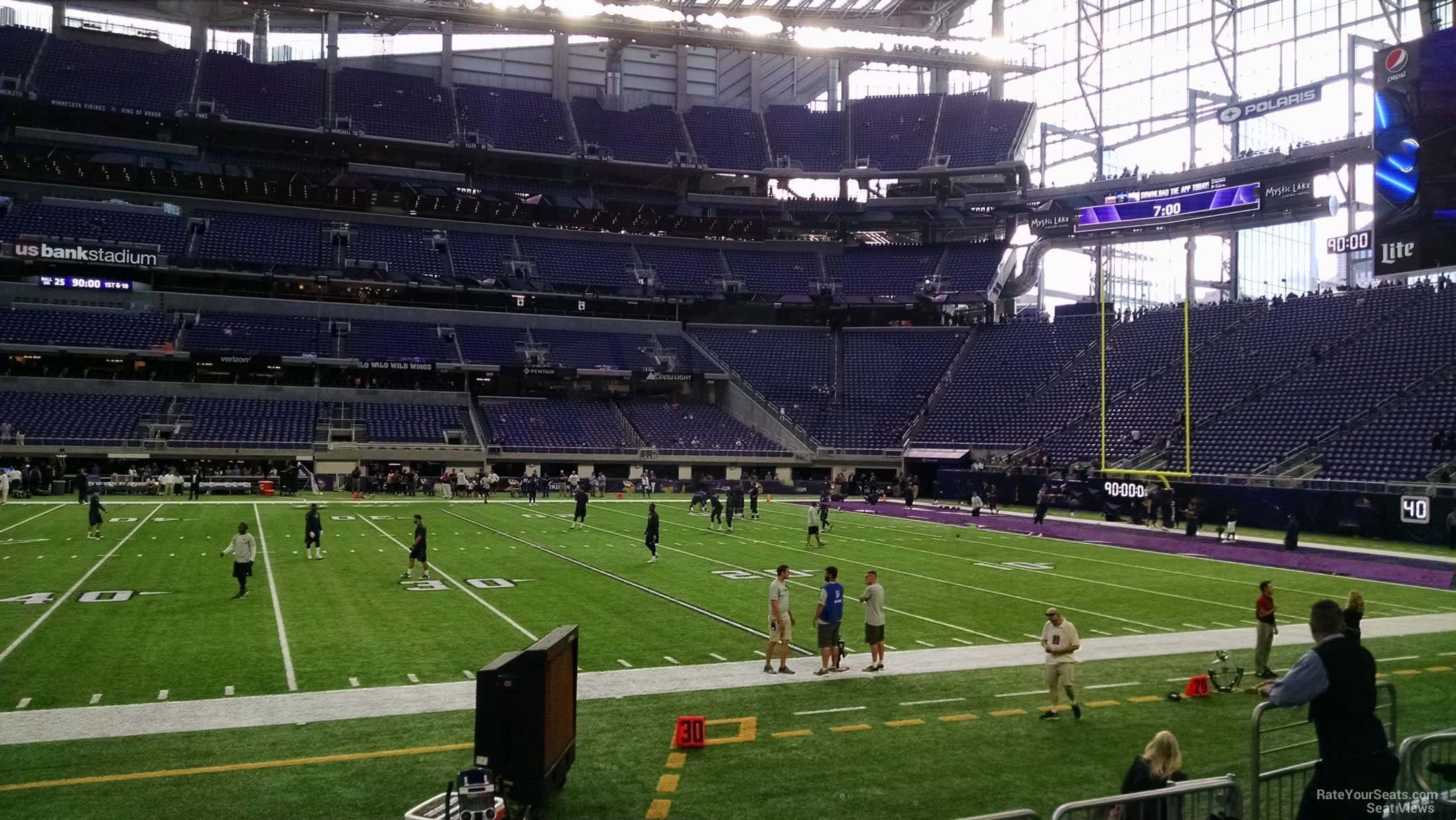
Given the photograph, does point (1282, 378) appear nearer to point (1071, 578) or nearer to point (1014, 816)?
point (1071, 578)

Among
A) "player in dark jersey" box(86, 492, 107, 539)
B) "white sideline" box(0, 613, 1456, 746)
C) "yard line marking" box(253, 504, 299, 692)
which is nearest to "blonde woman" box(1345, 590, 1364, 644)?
"white sideline" box(0, 613, 1456, 746)

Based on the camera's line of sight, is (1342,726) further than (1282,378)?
No

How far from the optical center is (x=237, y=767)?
32.0 ft

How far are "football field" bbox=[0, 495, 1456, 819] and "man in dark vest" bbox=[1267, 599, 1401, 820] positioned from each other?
3.71 m

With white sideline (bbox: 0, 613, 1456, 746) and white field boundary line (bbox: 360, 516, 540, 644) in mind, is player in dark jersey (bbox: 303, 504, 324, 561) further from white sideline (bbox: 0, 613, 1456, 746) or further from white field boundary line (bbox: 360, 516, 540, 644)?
white sideline (bbox: 0, 613, 1456, 746)

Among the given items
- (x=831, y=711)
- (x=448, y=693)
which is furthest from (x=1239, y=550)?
(x=448, y=693)

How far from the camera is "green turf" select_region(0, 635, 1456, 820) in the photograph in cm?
886

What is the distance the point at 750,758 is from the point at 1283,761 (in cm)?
521

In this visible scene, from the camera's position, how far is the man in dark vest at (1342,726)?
5.50m

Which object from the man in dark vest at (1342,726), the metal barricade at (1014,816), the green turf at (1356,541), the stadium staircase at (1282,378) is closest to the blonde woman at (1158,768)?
the man in dark vest at (1342,726)

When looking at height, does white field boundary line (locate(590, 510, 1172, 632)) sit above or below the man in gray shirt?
below

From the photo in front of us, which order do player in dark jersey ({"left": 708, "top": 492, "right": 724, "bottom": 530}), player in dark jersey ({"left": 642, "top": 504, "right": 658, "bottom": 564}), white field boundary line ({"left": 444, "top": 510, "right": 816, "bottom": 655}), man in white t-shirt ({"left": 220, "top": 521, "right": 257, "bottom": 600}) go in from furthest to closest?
player in dark jersey ({"left": 708, "top": 492, "right": 724, "bottom": 530})
player in dark jersey ({"left": 642, "top": 504, "right": 658, "bottom": 564})
man in white t-shirt ({"left": 220, "top": 521, "right": 257, "bottom": 600})
white field boundary line ({"left": 444, "top": 510, "right": 816, "bottom": 655})

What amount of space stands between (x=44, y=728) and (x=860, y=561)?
1931 centimetres

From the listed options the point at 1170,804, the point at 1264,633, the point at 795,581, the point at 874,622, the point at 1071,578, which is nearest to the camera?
the point at 1170,804
